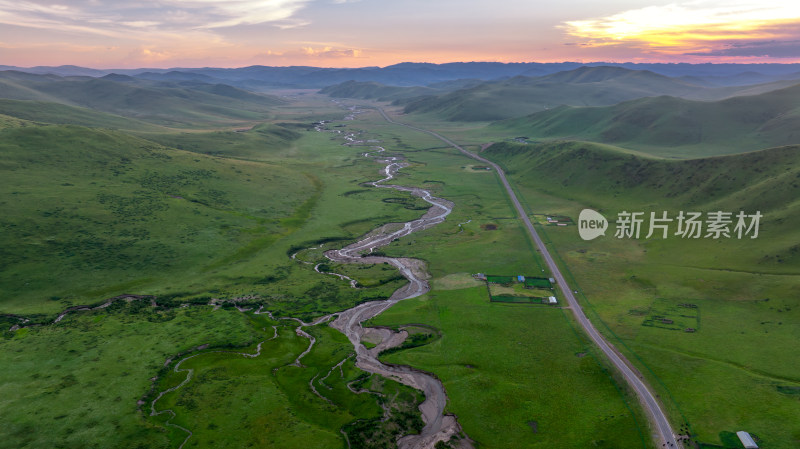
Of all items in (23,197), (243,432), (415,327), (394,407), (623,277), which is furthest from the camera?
(23,197)

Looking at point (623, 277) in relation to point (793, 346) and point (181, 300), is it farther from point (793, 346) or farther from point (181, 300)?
point (181, 300)

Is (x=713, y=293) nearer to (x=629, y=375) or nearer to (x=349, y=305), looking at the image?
(x=629, y=375)

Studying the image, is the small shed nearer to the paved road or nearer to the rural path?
the paved road

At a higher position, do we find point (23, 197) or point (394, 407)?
point (23, 197)

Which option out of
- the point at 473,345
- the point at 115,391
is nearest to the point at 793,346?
the point at 473,345

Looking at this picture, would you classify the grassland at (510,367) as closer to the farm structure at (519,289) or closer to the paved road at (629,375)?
the paved road at (629,375)

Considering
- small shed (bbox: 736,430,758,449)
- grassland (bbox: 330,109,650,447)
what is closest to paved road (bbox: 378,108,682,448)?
grassland (bbox: 330,109,650,447)

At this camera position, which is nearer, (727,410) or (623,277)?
(727,410)
